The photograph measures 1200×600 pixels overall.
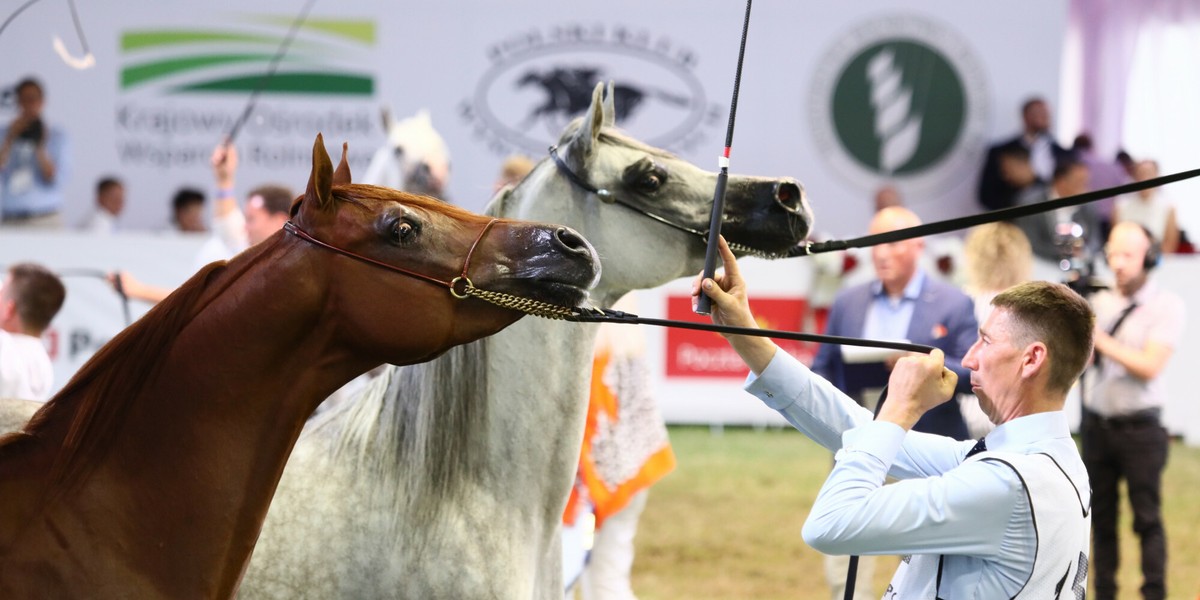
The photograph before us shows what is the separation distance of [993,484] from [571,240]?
2.98 ft

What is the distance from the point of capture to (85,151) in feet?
40.1

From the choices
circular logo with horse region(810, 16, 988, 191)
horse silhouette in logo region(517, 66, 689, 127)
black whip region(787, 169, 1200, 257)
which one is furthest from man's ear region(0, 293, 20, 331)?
circular logo with horse region(810, 16, 988, 191)

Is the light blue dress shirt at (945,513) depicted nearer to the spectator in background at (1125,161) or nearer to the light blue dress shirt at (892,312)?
the light blue dress shirt at (892,312)

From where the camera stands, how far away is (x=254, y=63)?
12648mm

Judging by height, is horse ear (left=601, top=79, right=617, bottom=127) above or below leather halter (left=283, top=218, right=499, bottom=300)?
above

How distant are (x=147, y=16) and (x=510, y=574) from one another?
432 inches

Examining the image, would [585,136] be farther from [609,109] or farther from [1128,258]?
[1128,258]

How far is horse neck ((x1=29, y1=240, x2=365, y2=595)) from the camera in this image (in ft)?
7.55

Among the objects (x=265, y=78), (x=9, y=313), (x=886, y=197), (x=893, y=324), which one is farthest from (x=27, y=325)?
(x=886, y=197)

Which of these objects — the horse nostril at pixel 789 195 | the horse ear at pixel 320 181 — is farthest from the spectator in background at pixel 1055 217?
the horse ear at pixel 320 181

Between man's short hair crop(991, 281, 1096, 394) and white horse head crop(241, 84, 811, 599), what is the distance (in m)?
0.93

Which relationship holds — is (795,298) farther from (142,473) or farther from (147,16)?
(142,473)

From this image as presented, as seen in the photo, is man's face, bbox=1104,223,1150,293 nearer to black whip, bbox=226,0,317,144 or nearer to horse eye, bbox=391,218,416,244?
black whip, bbox=226,0,317,144

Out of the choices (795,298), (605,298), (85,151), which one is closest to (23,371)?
(605,298)
